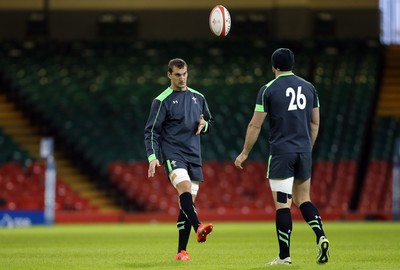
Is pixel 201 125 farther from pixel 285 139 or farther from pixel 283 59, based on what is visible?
pixel 283 59

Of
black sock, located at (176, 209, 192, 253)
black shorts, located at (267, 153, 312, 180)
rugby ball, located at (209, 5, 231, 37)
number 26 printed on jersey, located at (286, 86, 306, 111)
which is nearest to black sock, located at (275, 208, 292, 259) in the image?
black shorts, located at (267, 153, 312, 180)

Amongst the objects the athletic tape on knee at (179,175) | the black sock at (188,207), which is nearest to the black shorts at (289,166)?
the black sock at (188,207)

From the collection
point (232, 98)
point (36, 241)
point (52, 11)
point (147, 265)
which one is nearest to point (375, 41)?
point (232, 98)

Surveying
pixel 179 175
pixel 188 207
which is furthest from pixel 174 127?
pixel 188 207

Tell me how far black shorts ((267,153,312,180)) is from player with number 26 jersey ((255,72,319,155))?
0.05 metres

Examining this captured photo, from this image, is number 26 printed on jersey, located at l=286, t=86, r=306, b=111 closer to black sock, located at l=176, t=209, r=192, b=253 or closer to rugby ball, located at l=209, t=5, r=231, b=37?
black sock, located at l=176, t=209, r=192, b=253

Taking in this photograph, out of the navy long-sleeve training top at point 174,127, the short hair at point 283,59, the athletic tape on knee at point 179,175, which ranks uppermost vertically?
the short hair at point 283,59

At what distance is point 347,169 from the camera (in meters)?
30.6

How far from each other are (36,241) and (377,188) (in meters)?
15.7

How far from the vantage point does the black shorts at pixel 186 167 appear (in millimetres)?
10773

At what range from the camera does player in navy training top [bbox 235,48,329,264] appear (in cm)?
972

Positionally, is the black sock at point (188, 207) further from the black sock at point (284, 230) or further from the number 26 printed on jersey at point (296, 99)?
the number 26 printed on jersey at point (296, 99)

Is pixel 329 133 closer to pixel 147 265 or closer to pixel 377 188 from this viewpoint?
pixel 377 188

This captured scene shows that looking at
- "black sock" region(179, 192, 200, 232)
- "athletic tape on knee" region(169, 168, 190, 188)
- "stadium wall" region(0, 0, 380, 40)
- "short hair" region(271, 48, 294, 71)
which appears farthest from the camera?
"stadium wall" region(0, 0, 380, 40)
